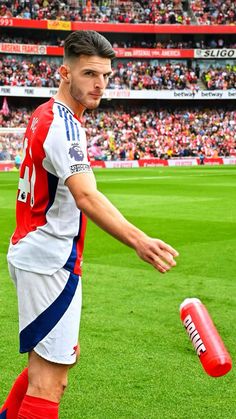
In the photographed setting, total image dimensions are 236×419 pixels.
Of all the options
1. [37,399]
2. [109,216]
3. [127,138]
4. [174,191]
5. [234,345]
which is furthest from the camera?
[127,138]

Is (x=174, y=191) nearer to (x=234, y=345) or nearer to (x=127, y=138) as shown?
(x=234, y=345)

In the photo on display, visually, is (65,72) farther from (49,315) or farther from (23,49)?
(23,49)

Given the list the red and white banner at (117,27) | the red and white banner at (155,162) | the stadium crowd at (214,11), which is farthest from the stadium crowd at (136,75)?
the red and white banner at (155,162)

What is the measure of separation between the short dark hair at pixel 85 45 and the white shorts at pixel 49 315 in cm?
110

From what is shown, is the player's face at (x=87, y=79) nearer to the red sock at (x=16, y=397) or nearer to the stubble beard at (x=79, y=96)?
the stubble beard at (x=79, y=96)

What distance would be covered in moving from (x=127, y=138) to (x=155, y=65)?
12.9 meters

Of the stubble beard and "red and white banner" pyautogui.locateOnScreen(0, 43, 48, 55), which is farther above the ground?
the stubble beard

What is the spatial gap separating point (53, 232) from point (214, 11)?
69161 mm

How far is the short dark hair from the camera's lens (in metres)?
3.35

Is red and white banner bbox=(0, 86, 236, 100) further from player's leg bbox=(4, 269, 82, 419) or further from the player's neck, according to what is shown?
player's leg bbox=(4, 269, 82, 419)

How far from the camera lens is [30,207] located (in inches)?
134

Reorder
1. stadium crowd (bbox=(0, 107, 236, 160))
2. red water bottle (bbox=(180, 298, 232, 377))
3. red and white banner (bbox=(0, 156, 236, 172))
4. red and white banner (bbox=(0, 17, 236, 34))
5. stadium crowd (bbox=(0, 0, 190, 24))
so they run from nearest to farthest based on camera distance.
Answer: red water bottle (bbox=(180, 298, 232, 377)) < red and white banner (bbox=(0, 156, 236, 172)) < stadium crowd (bbox=(0, 107, 236, 160)) < red and white banner (bbox=(0, 17, 236, 34)) < stadium crowd (bbox=(0, 0, 190, 24))

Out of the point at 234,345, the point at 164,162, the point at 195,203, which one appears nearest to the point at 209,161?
the point at 164,162

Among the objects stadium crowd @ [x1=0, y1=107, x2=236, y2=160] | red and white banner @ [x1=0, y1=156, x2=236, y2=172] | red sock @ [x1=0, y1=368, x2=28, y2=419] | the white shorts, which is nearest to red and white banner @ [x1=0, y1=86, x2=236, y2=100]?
stadium crowd @ [x1=0, y1=107, x2=236, y2=160]
